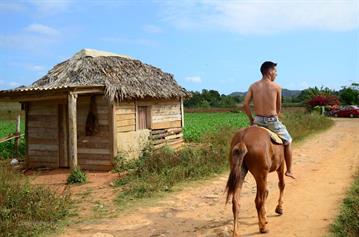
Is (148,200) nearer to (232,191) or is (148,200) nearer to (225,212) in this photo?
(225,212)

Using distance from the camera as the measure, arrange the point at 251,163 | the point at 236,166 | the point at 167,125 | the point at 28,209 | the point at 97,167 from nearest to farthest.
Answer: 1. the point at 236,166
2. the point at 251,163
3. the point at 28,209
4. the point at 97,167
5. the point at 167,125

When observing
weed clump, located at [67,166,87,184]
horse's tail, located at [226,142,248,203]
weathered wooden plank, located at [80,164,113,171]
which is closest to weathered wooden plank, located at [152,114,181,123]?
weathered wooden plank, located at [80,164,113,171]

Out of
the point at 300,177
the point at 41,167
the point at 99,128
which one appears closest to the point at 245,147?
the point at 300,177

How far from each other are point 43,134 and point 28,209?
6880mm

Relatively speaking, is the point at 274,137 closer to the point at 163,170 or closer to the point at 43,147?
the point at 163,170

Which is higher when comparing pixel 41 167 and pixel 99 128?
pixel 99 128

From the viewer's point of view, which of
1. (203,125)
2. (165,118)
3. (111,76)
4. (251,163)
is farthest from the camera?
(203,125)

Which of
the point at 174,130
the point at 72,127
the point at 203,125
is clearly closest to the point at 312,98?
the point at 203,125

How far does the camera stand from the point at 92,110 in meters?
12.4

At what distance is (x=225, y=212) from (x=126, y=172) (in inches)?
199

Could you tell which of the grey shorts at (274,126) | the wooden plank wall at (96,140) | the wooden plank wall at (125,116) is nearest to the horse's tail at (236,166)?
the grey shorts at (274,126)

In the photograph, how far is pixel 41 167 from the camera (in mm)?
13305

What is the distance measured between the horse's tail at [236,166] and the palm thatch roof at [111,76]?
686cm

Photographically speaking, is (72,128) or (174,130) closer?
(72,128)
